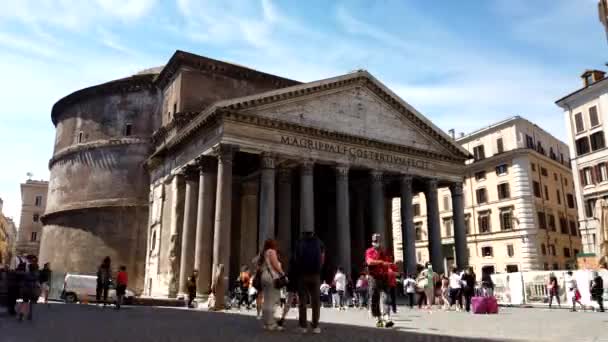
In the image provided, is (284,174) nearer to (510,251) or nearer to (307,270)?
(307,270)

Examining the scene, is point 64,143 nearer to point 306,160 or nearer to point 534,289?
point 306,160

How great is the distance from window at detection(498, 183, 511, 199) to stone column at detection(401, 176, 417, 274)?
43.5 ft

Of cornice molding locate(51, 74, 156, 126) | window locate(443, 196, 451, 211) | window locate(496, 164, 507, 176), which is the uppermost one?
cornice molding locate(51, 74, 156, 126)

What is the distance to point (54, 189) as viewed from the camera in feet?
112

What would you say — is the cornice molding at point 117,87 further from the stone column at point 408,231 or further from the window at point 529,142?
the window at point 529,142

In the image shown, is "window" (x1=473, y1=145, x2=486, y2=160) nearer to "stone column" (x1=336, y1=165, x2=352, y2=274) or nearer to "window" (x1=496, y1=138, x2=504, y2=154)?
"window" (x1=496, y1=138, x2=504, y2=154)

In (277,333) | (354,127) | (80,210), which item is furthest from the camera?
(80,210)

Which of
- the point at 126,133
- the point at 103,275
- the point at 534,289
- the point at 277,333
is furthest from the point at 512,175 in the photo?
the point at 277,333

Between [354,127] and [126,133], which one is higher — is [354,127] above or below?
below

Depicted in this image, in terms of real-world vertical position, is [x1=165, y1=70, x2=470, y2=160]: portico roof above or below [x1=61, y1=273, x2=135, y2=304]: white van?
above

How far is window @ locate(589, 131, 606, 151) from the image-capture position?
1158 inches

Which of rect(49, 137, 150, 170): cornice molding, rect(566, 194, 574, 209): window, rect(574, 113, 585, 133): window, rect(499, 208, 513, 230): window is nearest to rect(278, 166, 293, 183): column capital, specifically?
rect(49, 137, 150, 170): cornice molding

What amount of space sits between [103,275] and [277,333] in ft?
32.3

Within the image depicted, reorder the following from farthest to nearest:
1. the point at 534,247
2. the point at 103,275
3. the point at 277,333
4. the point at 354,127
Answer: the point at 534,247 < the point at 354,127 < the point at 103,275 < the point at 277,333
